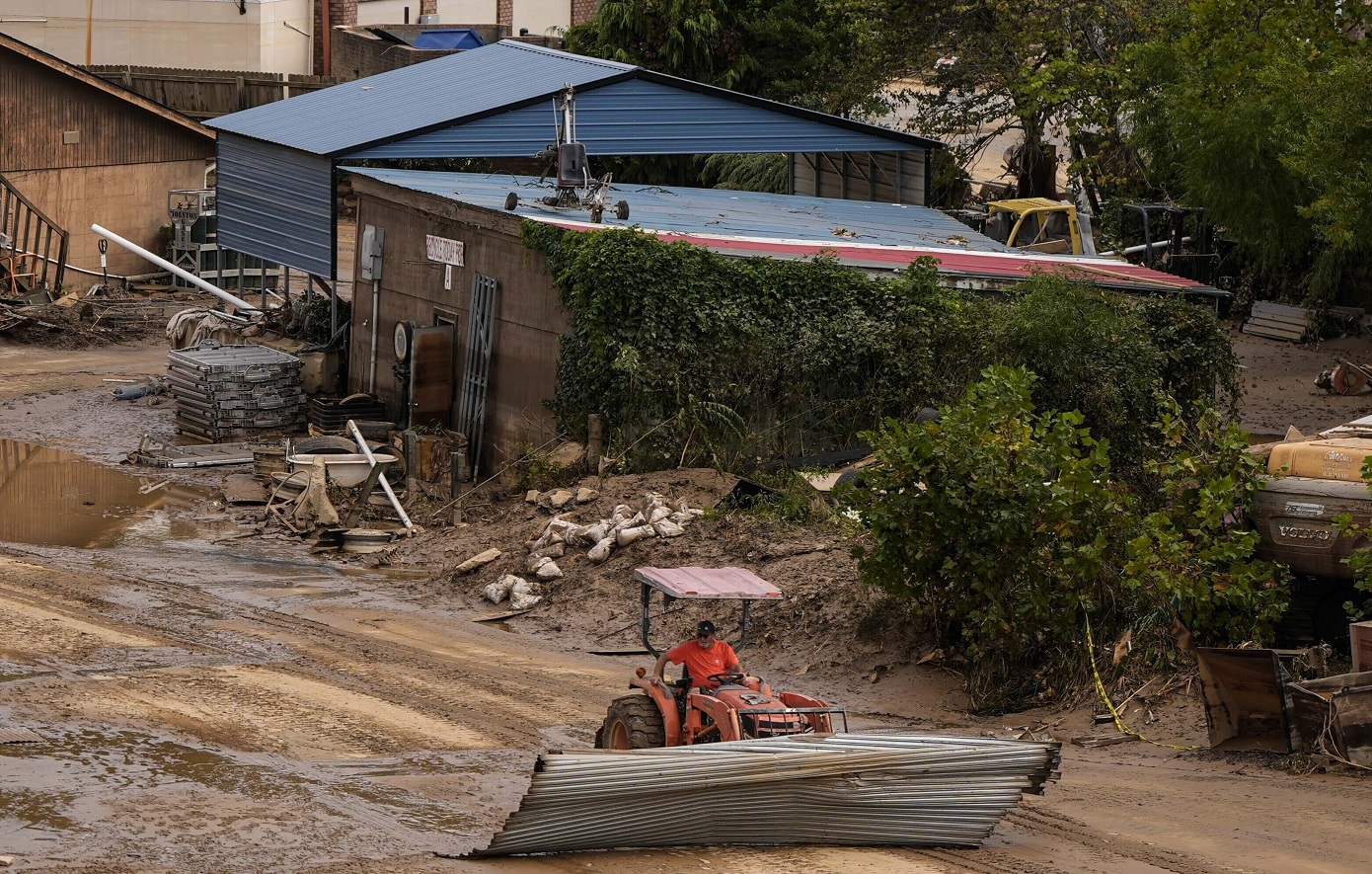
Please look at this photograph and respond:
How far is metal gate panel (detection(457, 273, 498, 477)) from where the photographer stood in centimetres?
2138

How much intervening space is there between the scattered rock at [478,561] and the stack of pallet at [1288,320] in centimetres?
1883

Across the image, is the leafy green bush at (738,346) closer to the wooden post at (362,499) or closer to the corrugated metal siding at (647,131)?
the wooden post at (362,499)

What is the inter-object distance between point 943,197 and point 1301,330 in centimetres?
911

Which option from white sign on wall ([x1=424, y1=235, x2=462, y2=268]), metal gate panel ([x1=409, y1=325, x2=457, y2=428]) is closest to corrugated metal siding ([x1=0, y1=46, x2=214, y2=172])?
white sign on wall ([x1=424, y1=235, x2=462, y2=268])

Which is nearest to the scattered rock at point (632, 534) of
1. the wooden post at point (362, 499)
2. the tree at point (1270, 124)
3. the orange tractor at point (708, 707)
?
the wooden post at point (362, 499)

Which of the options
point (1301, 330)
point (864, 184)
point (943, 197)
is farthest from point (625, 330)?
point (943, 197)

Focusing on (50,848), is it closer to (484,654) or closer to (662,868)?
(662,868)

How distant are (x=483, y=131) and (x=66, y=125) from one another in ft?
45.8

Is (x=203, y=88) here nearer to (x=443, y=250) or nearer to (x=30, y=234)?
(x=30, y=234)

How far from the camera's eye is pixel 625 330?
19.1 meters

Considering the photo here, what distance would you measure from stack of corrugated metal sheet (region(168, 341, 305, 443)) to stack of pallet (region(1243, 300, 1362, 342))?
706 inches

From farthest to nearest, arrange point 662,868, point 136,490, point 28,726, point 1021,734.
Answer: point 136,490, point 1021,734, point 28,726, point 662,868

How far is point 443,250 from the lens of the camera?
22328 mm

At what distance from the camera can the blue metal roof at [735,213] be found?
900 inches
